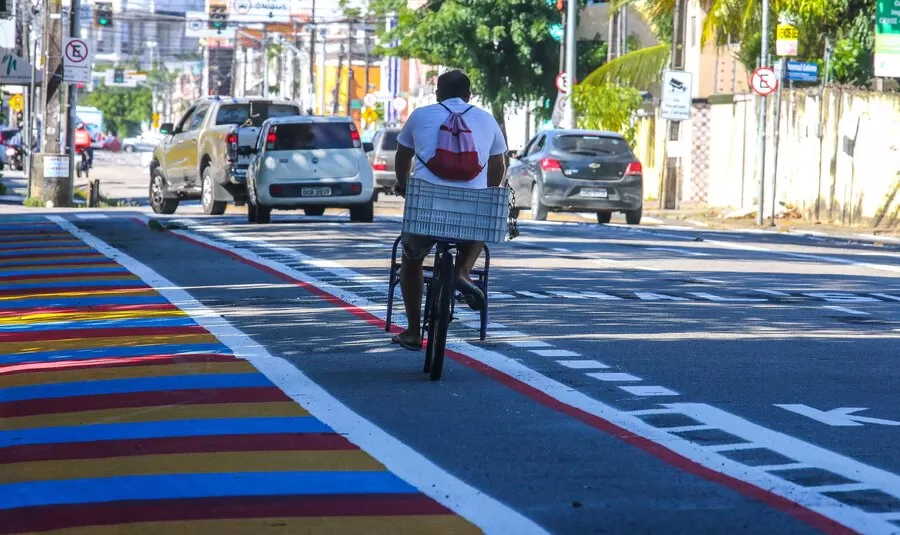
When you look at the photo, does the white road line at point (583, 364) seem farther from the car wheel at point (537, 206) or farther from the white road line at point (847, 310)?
the car wheel at point (537, 206)

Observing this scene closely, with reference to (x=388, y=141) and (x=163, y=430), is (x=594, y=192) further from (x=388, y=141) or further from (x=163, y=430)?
(x=163, y=430)

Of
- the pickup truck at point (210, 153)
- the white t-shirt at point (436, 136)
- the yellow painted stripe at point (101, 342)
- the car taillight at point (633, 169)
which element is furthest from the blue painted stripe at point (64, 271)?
the car taillight at point (633, 169)

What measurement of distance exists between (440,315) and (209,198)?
853 inches

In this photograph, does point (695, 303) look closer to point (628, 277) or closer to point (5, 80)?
point (628, 277)

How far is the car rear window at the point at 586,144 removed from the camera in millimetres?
30812

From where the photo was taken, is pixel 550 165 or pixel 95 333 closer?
pixel 95 333

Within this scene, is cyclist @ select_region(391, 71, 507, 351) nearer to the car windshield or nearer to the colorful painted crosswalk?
the colorful painted crosswalk

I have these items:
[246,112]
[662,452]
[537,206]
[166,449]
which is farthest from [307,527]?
[246,112]

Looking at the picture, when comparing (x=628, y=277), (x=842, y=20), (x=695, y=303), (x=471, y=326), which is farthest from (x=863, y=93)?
(x=471, y=326)

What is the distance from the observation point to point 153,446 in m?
7.99

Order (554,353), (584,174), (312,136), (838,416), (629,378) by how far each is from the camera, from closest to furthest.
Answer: (838,416)
(629,378)
(554,353)
(312,136)
(584,174)

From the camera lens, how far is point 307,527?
634cm

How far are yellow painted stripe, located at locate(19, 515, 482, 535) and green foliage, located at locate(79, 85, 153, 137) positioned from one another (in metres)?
184

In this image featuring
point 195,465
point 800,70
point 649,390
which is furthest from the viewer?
point 800,70
